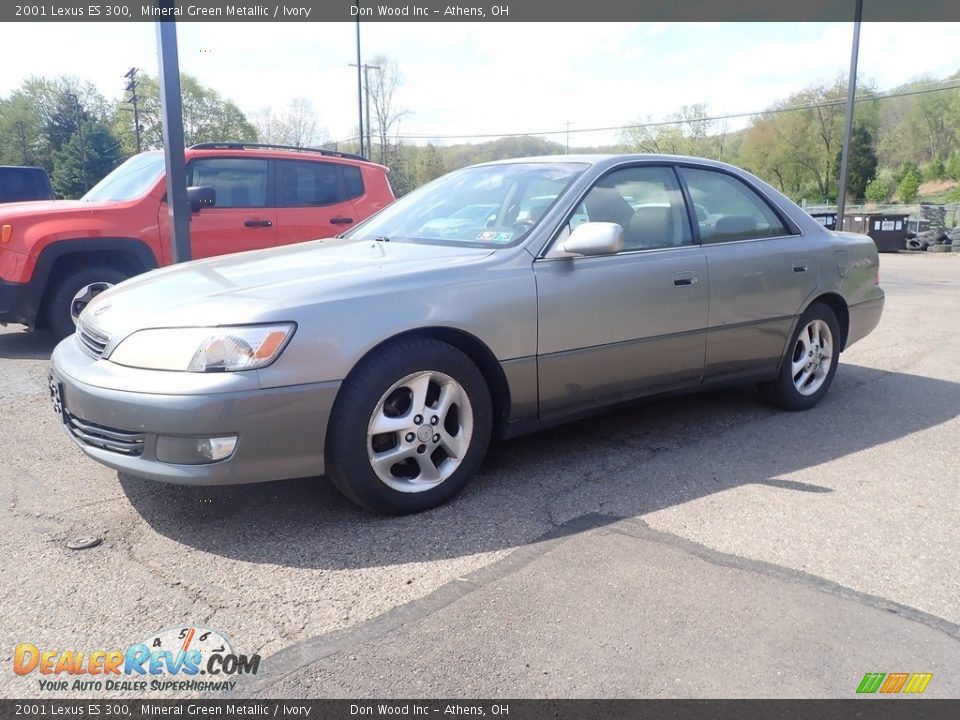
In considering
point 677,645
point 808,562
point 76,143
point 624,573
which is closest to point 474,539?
point 624,573

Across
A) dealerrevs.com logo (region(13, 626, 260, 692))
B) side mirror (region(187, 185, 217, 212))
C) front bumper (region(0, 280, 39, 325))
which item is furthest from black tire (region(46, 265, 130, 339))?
dealerrevs.com logo (region(13, 626, 260, 692))

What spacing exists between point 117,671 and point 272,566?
0.70 meters

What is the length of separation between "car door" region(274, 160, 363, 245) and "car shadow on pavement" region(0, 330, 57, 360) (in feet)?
7.62

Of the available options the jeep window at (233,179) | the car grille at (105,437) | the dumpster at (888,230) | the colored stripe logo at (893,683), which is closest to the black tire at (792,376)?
the colored stripe logo at (893,683)

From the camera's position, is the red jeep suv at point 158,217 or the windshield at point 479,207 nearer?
the windshield at point 479,207

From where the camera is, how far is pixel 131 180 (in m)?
7.43

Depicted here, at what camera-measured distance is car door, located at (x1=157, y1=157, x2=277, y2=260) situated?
7.34 m

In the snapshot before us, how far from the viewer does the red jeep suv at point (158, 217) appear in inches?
254

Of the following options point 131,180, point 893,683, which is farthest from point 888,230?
point 893,683

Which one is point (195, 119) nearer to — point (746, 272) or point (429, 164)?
point (429, 164)

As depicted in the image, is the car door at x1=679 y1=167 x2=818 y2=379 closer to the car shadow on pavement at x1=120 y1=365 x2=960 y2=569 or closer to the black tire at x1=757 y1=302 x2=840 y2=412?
the black tire at x1=757 y1=302 x2=840 y2=412

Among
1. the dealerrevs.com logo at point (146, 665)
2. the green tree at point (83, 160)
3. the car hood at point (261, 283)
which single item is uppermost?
the green tree at point (83, 160)

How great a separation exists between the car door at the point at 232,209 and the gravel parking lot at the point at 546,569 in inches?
129

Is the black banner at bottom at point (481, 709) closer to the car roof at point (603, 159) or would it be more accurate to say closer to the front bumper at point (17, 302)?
the car roof at point (603, 159)
